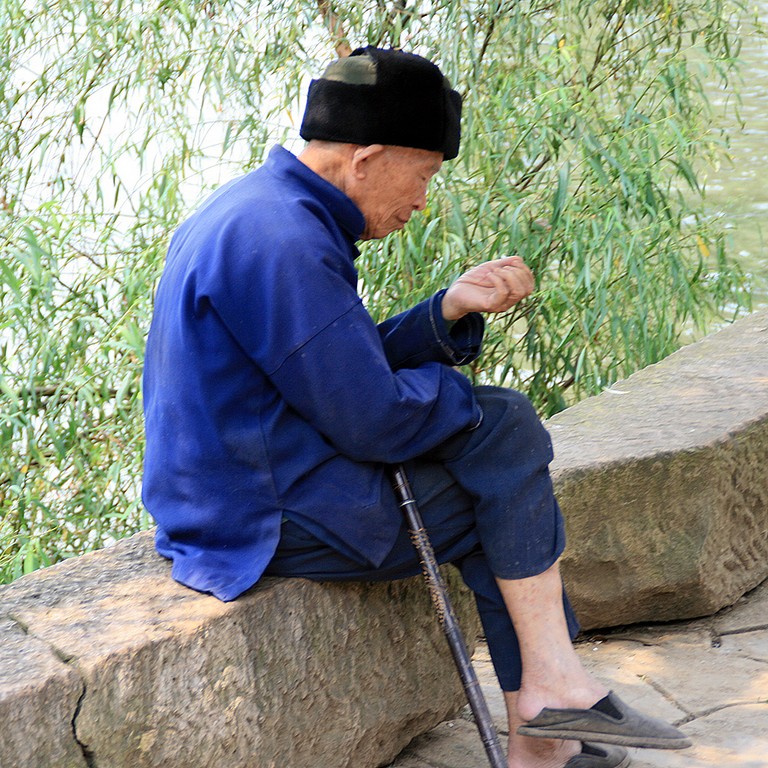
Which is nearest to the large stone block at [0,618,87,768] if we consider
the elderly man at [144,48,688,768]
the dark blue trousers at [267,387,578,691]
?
the elderly man at [144,48,688,768]

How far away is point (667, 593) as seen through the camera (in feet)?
11.0

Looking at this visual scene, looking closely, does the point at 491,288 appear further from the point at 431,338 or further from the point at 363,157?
the point at 363,157

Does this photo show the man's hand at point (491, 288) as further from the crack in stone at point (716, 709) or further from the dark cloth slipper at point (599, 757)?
the crack in stone at point (716, 709)

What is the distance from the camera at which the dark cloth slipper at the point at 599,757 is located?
8.47 ft

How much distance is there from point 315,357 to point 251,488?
1.01ft

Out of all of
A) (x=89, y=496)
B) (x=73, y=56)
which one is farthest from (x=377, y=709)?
(x=73, y=56)

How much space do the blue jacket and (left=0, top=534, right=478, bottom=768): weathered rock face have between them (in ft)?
0.39

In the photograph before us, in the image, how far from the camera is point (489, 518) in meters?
2.45

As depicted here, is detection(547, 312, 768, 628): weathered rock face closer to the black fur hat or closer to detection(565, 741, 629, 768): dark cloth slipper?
detection(565, 741, 629, 768): dark cloth slipper

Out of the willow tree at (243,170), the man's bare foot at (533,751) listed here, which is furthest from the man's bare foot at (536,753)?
the willow tree at (243,170)

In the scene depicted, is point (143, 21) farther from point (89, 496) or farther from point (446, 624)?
point (446, 624)

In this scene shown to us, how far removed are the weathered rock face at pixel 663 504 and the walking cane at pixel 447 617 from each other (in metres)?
0.77

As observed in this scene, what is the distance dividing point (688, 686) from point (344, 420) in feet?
4.49

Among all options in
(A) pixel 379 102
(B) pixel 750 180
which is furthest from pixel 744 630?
(B) pixel 750 180
